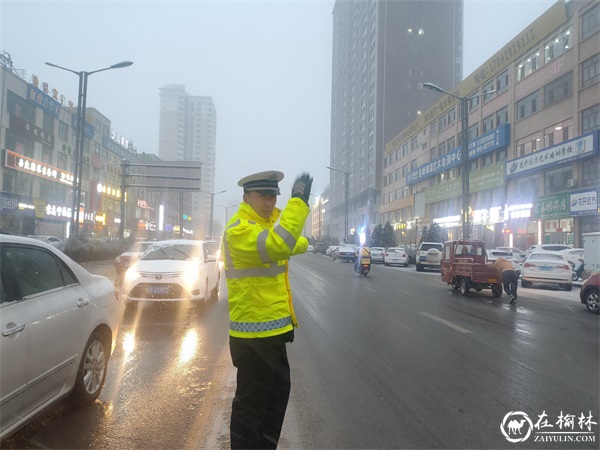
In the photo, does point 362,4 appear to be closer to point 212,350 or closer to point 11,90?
point 11,90

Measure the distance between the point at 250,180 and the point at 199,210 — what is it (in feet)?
510

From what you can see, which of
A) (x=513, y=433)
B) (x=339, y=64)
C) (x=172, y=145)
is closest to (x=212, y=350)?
(x=513, y=433)

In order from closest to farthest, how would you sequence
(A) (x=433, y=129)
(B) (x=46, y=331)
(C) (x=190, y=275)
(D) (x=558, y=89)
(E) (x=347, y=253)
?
(B) (x=46, y=331)
(C) (x=190, y=275)
(D) (x=558, y=89)
(E) (x=347, y=253)
(A) (x=433, y=129)

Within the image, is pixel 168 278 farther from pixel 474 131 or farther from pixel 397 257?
pixel 474 131

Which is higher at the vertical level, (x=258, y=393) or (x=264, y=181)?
(x=264, y=181)

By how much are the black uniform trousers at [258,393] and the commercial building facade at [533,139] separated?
23.5m

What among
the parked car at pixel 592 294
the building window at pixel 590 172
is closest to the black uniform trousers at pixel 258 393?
the parked car at pixel 592 294

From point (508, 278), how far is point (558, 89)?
24866 mm

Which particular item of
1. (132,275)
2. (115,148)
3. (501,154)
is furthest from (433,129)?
(132,275)

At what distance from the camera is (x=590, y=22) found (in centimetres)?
2878

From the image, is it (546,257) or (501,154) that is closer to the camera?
(546,257)

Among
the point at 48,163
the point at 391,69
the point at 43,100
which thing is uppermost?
the point at 391,69

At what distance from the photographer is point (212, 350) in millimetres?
6480

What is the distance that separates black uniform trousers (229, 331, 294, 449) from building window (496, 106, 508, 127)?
41.0 meters
